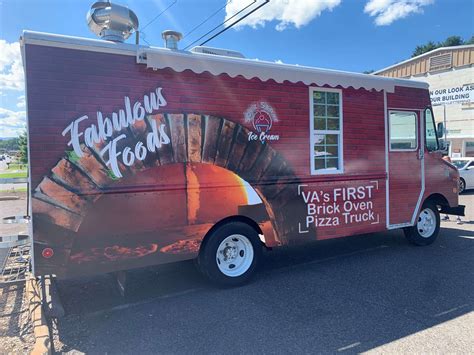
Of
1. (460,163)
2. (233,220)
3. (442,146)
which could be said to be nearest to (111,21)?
(233,220)

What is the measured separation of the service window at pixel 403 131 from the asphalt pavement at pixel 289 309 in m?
1.99

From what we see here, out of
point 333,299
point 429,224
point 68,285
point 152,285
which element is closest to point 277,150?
point 333,299

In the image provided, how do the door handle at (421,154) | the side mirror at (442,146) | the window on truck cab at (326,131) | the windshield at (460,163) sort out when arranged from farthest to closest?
the windshield at (460,163) → the side mirror at (442,146) → the door handle at (421,154) → the window on truck cab at (326,131)

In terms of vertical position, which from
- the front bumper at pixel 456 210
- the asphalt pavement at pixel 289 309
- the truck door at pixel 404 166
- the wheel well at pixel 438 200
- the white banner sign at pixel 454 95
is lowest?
the asphalt pavement at pixel 289 309

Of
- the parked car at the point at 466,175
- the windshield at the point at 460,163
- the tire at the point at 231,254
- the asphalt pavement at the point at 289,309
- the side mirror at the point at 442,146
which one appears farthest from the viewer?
the windshield at the point at 460,163

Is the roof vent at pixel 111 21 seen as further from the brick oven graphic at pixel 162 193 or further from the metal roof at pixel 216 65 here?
the brick oven graphic at pixel 162 193

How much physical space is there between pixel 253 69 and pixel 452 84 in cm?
2642

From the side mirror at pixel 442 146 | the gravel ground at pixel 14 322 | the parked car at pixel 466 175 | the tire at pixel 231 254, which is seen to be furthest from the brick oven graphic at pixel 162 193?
the parked car at pixel 466 175

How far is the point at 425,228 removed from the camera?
726cm

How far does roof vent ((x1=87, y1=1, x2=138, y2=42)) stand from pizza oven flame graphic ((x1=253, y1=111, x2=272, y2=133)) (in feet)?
6.58

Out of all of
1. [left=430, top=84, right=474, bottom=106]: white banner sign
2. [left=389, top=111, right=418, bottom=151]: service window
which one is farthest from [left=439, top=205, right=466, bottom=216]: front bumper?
[left=430, top=84, right=474, bottom=106]: white banner sign

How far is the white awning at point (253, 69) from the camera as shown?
4512 mm

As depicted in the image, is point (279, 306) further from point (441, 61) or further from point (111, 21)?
point (441, 61)

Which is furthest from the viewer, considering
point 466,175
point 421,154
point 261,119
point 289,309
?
point 466,175
